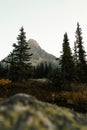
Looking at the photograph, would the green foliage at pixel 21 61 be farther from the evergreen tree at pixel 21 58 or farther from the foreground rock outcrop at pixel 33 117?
the foreground rock outcrop at pixel 33 117

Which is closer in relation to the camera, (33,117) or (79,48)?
(33,117)

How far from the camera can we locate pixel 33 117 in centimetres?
321

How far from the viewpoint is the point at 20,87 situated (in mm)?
Answer: 26844

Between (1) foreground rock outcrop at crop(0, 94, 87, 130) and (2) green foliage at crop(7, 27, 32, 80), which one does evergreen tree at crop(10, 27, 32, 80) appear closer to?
(2) green foliage at crop(7, 27, 32, 80)

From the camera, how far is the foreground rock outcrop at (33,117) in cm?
306

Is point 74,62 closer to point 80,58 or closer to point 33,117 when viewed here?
point 80,58

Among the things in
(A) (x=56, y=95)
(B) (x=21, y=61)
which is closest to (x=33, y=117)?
(A) (x=56, y=95)

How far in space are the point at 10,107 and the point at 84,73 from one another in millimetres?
47947

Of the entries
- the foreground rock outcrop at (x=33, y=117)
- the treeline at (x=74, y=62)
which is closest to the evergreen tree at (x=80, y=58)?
the treeline at (x=74, y=62)

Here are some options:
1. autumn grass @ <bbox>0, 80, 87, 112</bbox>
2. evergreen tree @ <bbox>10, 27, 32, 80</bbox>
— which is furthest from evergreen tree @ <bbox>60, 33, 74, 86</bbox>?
autumn grass @ <bbox>0, 80, 87, 112</bbox>

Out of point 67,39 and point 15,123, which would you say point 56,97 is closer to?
point 15,123

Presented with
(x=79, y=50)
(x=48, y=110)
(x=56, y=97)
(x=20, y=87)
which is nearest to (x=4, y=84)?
(x=20, y=87)

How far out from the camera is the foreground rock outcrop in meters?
3.06

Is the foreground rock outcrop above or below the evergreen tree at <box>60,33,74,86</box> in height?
below
